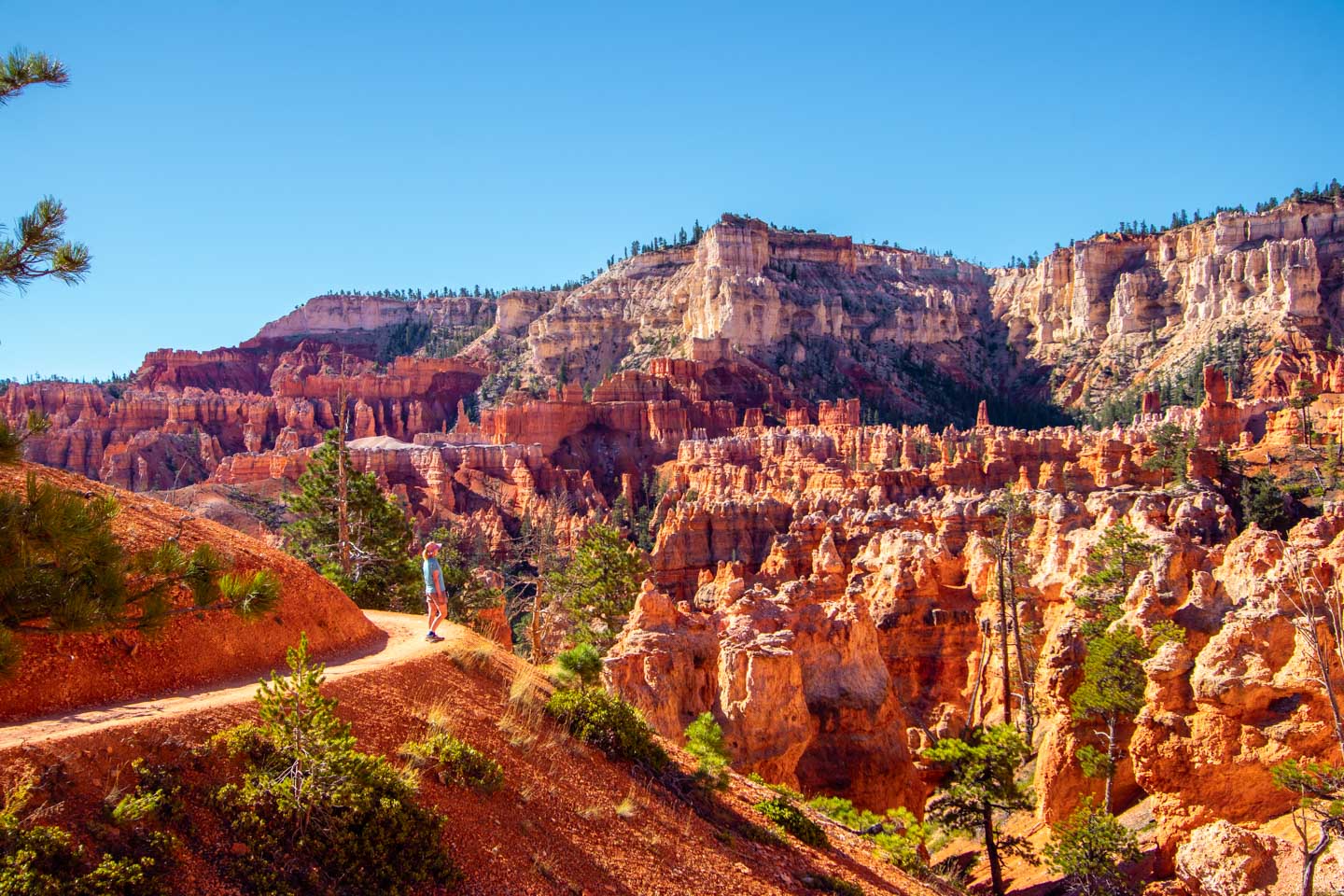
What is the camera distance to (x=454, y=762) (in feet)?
27.2

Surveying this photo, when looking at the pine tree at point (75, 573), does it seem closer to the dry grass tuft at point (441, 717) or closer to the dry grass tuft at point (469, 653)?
the dry grass tuft at point (441, 717)

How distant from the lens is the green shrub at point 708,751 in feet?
38.7

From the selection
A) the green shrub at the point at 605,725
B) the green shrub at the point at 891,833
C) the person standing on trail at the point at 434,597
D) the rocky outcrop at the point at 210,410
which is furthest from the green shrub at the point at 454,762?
the rocky outcrop at the point at 210,410

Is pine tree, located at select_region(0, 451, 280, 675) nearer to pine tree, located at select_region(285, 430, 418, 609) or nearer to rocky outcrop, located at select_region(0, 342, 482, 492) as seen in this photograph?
pine tree, located at select_region(285, 430, 418, 609)

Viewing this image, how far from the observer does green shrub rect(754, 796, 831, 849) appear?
11.7 metres

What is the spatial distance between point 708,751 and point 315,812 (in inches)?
326

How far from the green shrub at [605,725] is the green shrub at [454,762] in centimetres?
197

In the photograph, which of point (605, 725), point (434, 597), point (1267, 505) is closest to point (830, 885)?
point (605, 725)

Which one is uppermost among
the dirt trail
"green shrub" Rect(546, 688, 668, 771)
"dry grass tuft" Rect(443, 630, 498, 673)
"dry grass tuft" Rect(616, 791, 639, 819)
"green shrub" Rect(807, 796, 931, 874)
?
the dirt trail

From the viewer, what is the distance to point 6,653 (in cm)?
625

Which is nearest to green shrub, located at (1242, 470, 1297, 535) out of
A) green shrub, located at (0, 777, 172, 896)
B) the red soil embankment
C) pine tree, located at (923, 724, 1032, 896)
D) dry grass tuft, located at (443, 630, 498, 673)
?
pine tree, located at (923, 724, 1032, 896)

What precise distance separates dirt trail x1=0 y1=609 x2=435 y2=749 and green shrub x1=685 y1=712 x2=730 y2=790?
3.68 meters

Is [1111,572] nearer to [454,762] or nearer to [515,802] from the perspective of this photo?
[515,802]

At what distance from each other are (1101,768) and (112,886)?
50.5 feet
